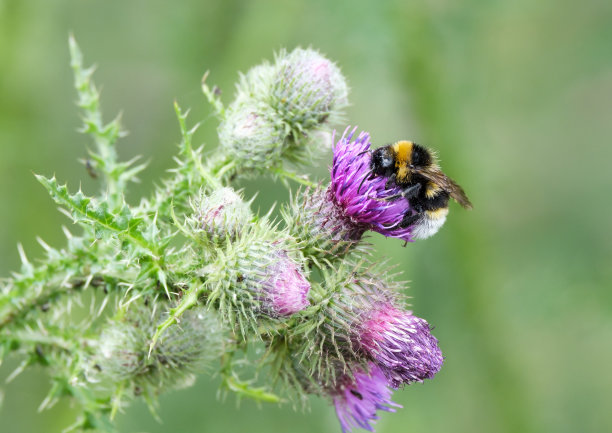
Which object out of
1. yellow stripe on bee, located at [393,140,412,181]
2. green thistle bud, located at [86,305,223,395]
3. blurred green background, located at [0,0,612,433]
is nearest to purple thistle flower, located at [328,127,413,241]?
yellow stripe on bee, located at [393,140,412,181]

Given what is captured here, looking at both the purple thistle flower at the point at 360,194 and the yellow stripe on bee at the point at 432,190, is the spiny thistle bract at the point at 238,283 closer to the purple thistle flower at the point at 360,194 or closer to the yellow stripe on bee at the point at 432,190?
the purple thistle flower at the point at 360,194

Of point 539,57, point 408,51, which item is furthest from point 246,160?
point 539,57

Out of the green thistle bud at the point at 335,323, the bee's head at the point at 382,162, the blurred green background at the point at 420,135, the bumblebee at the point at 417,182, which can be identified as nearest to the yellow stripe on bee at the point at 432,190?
the bumblebee at the point at 417,182

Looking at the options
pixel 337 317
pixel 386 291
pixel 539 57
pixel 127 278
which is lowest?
pixel 127 278

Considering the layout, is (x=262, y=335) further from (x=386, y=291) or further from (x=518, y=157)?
(x=518, y=157)

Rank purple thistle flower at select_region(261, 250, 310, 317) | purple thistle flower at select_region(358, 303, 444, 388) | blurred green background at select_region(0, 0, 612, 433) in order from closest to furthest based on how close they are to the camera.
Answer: purple thistle flower at select_region(261, 250, 310, 317) → purple thistle flower at select_region(358, 303, 444, 388) → blurred green background at select_region(0, 0, 612, 433)

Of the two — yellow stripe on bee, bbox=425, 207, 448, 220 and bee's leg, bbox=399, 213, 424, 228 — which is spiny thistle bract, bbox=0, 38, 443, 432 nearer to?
bee's leg, bbox=399, 213, 424, 228
